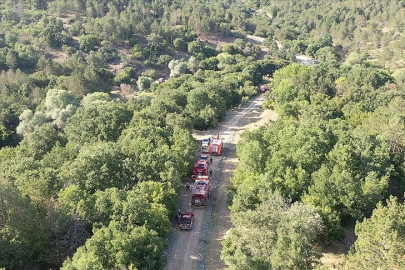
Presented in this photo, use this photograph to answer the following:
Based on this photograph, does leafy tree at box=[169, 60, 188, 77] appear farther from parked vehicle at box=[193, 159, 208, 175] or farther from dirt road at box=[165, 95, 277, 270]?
parked vehicle at box=[193, 159, 208, 175]

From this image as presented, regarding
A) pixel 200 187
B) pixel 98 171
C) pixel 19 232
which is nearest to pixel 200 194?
pixel 200 187

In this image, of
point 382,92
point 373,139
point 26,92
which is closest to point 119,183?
point 373,139

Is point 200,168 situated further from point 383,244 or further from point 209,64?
point 209,64

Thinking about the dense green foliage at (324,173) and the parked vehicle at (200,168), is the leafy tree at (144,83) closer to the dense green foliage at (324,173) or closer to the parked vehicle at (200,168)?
the dense green foliage at (324,173)

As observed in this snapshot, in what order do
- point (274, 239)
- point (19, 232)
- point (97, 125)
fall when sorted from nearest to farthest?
1. point (274, 239)
2. point (19, 232)
3. point (97, 125)

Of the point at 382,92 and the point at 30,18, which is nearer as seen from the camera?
the point at 382,92

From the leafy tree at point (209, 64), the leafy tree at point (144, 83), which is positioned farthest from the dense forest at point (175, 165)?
the leafy tree at point (209, 64)

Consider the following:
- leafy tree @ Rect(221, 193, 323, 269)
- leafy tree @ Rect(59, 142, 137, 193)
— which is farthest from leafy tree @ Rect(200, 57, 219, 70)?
leafy tree @ Rect(221, 193, 323, 269)

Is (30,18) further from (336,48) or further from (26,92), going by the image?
(336,48)
